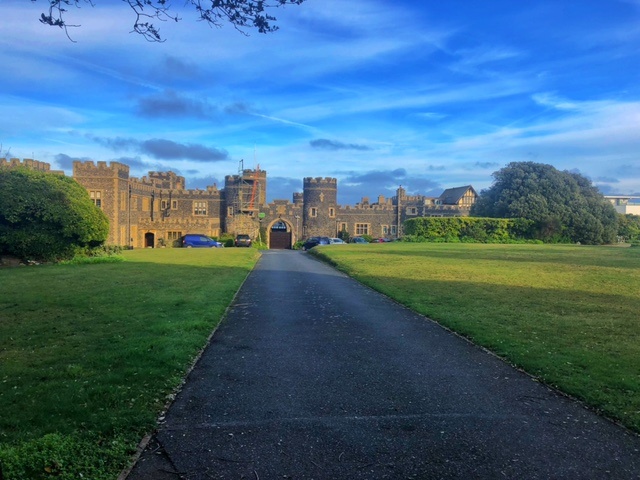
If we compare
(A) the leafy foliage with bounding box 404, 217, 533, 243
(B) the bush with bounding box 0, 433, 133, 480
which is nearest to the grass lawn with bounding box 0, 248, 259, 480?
(B) the bush with bounding box 0, 433, 133, 480

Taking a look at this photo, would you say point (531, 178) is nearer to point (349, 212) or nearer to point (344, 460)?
point (349, 212)

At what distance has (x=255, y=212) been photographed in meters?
68.2

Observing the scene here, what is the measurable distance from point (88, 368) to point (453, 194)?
83754 mm

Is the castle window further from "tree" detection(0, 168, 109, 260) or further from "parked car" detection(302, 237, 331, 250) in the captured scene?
"tree" detection(0, 168, 109, 260)

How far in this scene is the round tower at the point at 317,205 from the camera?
232ft

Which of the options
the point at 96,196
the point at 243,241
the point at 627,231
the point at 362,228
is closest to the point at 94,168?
the point at 96,196

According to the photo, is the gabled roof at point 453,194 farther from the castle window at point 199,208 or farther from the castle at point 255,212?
the castle window at point 199,208

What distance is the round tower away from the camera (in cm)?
7056

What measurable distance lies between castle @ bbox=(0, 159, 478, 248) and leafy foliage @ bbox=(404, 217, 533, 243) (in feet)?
66.0

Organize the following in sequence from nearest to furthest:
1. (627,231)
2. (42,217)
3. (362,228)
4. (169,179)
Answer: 1. (42,217)
2. (627,231)
3. (362,228)
4. (169,179)

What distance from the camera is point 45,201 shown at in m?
25.1

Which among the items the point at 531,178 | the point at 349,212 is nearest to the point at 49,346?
the point at 531,178

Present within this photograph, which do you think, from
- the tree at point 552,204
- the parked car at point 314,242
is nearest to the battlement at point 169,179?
the parked car at point 314,242

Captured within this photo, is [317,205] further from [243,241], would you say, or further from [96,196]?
[96,196]
